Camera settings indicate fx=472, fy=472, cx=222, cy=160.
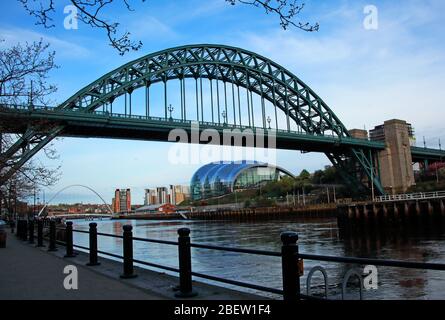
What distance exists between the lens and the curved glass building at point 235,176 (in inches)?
6171

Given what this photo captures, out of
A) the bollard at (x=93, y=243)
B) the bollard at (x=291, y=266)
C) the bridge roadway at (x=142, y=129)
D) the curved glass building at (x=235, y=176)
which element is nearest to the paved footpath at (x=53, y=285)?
the bollard at (x=93, y=243)

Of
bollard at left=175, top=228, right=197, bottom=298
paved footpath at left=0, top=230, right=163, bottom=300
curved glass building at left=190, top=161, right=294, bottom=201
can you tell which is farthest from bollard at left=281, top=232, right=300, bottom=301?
curved glass building at left=190, top=161, right=294, bottom=201

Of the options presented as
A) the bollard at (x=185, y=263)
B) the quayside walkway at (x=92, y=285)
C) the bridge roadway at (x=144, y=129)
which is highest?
the bridge roadway at (x=144, y=129)

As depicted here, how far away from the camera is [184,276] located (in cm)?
702

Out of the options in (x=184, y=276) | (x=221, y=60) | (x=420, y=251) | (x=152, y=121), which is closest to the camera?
(x=184, y=276)

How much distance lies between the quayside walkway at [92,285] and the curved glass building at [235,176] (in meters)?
144

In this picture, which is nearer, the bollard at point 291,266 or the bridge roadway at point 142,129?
the bollard at point 291,266

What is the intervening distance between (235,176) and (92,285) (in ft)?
488

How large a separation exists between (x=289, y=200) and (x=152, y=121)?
232 feet

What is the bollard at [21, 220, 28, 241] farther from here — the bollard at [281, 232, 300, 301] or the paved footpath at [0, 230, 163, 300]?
the bollard at [281, 232, 300, 301]

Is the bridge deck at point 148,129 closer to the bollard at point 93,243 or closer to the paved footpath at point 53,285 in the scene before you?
the paved footpath at point 53,285

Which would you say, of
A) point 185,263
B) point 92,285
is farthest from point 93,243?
point 185,263

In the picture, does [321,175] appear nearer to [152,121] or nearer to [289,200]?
[289,200]
